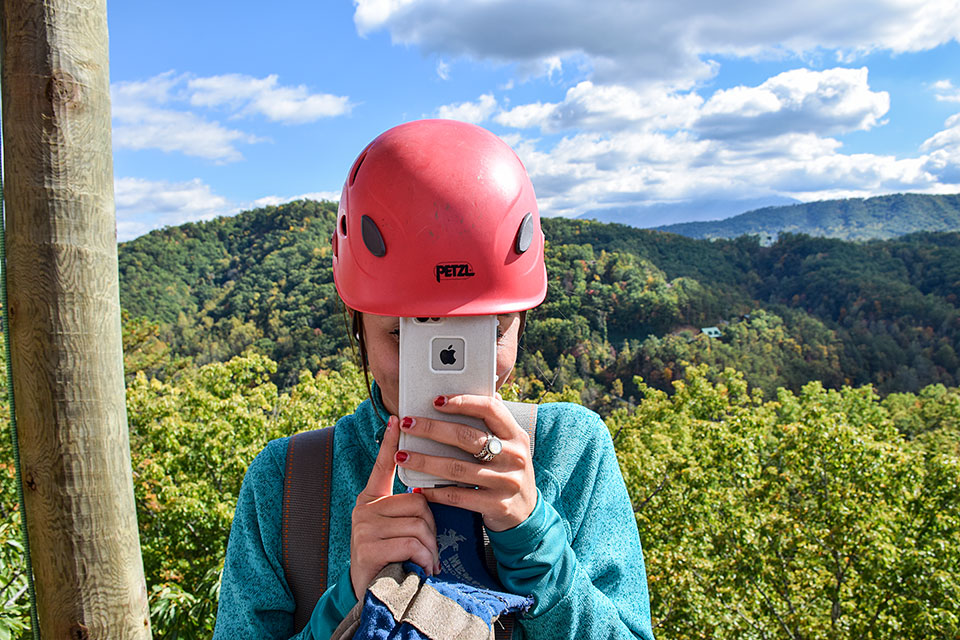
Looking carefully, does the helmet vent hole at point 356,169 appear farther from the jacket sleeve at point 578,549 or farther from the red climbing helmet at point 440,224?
the jacket sleeve at point 578,549

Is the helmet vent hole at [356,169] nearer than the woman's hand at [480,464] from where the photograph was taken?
No

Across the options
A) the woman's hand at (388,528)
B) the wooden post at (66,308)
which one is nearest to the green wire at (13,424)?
the wooden post at (66,308)

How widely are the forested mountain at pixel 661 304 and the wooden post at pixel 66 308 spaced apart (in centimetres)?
4364

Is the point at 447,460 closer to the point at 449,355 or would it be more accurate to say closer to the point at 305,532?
the point at 449,355

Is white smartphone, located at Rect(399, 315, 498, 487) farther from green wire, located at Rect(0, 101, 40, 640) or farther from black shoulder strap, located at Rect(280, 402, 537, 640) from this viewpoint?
green wire, located at Rect(0, 101, 40, 640)

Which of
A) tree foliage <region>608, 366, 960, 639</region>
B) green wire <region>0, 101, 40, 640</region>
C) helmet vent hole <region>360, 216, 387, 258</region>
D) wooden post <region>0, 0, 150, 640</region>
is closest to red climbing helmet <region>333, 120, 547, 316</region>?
helmet vent hole <region>360, 216, 387, 258</region>

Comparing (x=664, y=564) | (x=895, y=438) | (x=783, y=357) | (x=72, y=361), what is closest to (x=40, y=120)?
(x=72, y=361)

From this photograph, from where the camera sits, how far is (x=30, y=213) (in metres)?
1.92

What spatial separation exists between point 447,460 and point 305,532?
0.53m

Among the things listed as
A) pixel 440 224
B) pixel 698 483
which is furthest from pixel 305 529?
pixel 698 483

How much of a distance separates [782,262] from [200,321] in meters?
90.4

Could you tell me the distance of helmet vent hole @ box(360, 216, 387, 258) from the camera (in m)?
1.38

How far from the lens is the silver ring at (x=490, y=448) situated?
1.22m

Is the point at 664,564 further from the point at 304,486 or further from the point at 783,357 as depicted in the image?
the point at 783,357
